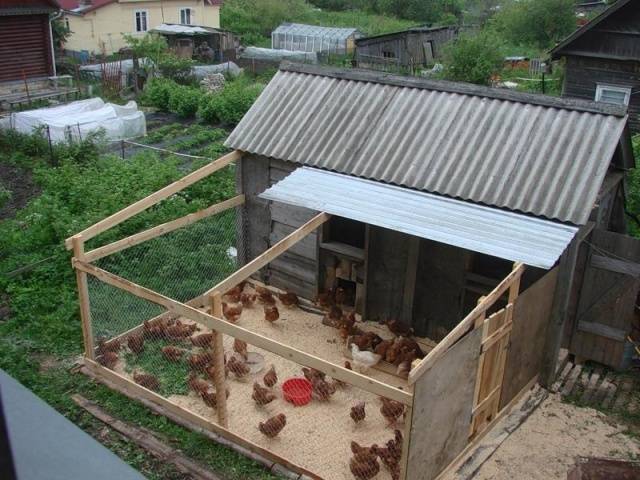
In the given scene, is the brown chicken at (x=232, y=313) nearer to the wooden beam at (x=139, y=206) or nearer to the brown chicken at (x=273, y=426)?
the wooden beam at (x=139, y=206)

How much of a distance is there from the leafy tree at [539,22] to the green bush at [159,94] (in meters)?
23.1

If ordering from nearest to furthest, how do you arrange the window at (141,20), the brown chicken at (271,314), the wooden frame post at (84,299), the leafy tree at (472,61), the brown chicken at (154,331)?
the wooden frame post at (84,299) → the brown chicken at (154,331) → the brown chicken at (271,314) → the leafy tree at (472,61) → the window at (141,20)

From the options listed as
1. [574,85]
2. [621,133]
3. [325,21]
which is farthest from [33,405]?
[325,21]

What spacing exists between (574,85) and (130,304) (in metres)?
16.6

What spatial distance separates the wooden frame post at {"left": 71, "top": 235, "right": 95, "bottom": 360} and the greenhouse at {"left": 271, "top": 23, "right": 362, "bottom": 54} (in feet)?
102

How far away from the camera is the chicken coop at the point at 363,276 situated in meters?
7.91

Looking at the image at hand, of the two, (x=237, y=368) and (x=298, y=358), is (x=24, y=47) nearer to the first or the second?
(x=237, y=368)

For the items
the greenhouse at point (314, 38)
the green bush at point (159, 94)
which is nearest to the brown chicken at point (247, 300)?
the green bush at point (159, 94)

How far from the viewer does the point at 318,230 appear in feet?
36.2

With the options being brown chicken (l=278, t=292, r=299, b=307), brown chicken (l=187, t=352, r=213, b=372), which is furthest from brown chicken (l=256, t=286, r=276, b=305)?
brown chicken (l=187, t=352, r=213, b=372)

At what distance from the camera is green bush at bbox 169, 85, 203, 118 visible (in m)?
24.7

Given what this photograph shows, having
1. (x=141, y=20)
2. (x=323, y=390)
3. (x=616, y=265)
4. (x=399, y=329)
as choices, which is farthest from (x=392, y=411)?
(x=141, y=20)

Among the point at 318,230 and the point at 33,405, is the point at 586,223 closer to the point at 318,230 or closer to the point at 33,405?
the point at 318,230

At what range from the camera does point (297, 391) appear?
358 inches
